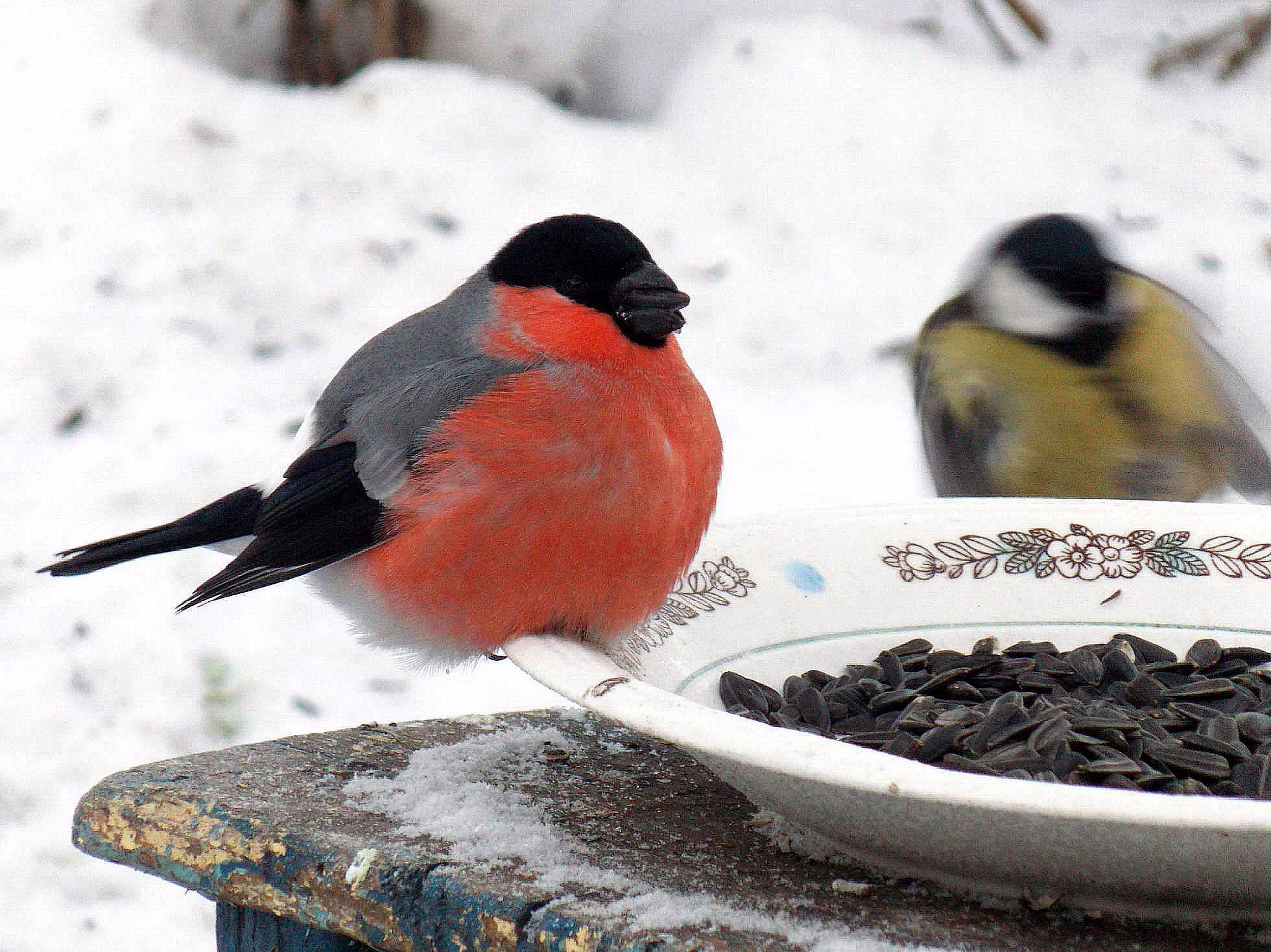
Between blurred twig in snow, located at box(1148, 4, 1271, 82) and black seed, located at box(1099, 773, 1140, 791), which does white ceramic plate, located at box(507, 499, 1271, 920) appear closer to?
black seed, located at box(1099, 773, 1140, 791)

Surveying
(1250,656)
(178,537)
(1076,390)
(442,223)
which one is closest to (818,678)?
(1250,656)

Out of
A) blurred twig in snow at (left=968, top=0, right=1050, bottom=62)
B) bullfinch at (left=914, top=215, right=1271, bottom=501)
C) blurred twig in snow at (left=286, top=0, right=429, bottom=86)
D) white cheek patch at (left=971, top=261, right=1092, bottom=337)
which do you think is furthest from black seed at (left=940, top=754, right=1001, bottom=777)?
blurred twig in snow at (left=968, top=0, right=1050, bottom=62)

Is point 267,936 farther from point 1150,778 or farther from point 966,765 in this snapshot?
point 1150,778

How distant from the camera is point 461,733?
1885 mm

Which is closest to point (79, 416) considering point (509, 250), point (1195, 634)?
point (509, 250)

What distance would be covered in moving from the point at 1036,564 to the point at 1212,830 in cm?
90

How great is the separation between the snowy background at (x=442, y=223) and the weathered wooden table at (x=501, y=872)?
1696mm

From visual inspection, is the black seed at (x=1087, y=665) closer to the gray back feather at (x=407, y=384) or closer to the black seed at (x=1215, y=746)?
the black seed at (x=1215, y=746)

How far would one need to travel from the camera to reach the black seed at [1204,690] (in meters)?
1.69

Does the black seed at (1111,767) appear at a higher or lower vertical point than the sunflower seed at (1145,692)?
higher

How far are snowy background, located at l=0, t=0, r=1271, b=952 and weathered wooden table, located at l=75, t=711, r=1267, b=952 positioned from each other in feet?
5.57

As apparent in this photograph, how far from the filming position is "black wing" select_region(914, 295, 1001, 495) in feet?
10.1

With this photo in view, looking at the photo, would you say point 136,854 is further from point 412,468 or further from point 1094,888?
point 1094,888

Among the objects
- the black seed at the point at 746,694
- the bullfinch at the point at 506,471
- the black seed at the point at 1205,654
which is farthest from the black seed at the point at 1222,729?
the bullfinch at the point at 506,471
